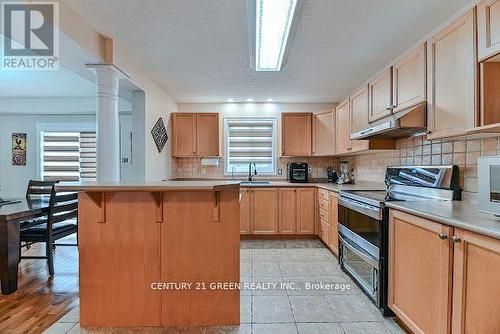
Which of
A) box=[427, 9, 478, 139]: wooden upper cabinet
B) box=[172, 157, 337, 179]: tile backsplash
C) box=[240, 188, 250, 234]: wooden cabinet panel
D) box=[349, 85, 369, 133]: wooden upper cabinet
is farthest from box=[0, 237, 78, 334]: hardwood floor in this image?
box=[349, 85, 369, 133]: wooden upper cabinet

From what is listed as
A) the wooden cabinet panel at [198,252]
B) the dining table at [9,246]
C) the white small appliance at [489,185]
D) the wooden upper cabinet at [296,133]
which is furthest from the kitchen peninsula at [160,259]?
the wooden upper cabinet at [296,133]

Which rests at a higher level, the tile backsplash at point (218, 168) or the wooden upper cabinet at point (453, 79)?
the wooden upper cabinet at point (453, 79)

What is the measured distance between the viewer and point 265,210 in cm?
Answer: 433

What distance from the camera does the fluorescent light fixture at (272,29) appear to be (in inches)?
74.0

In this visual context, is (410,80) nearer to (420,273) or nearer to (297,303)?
(420,273)

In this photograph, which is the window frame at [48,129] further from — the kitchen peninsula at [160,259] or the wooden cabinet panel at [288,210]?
the kitchen peninsula at [160,259]

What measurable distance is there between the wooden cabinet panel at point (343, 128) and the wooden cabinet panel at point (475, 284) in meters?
2.49

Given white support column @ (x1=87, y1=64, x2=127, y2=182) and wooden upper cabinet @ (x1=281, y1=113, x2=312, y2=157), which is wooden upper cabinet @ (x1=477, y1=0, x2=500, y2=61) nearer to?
white support column @ (x1=87, y1=64, x2=127, y2=182)

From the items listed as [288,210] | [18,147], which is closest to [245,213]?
[288,210]

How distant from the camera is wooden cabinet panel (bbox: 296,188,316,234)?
14.1 ft

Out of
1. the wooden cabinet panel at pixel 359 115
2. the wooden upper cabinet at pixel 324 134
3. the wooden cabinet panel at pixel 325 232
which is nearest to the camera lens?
the wooden cabinet panel at pixel 359 115

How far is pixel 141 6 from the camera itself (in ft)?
6.61

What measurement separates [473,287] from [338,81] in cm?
302

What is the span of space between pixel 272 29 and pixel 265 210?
2.78 metres
